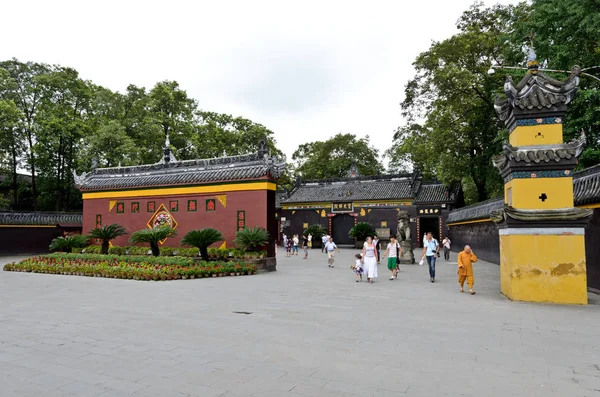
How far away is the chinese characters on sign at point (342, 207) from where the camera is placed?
3467 cm

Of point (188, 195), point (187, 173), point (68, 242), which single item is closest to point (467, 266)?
point (188, 195)

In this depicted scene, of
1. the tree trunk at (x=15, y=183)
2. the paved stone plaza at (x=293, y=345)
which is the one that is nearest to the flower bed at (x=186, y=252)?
the paved stone plaza at (x=293, y=345)

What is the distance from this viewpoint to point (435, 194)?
1275 inches

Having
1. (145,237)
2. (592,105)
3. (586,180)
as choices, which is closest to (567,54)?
(592,105)

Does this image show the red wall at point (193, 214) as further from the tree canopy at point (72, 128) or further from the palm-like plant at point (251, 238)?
the tree canopy at point (72, 128)

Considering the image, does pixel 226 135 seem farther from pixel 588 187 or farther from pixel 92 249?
pixel 588 187

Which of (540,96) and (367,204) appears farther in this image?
(367,204)

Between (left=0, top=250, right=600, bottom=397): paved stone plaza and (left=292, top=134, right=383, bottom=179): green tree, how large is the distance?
36306 mm

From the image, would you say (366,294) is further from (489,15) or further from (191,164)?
(489,15)

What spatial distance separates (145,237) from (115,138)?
1398 cm

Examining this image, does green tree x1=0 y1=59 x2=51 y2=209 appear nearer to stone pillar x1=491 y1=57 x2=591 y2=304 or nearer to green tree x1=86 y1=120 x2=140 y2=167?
green tree x1=86 y1=120 x2=140 y2=167

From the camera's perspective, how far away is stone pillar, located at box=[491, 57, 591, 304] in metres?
8.74

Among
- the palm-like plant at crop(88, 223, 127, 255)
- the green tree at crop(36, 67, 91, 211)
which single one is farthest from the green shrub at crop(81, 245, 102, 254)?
the green tree at crop(36, 67, 91, 211)

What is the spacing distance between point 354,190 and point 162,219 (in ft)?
67.7
